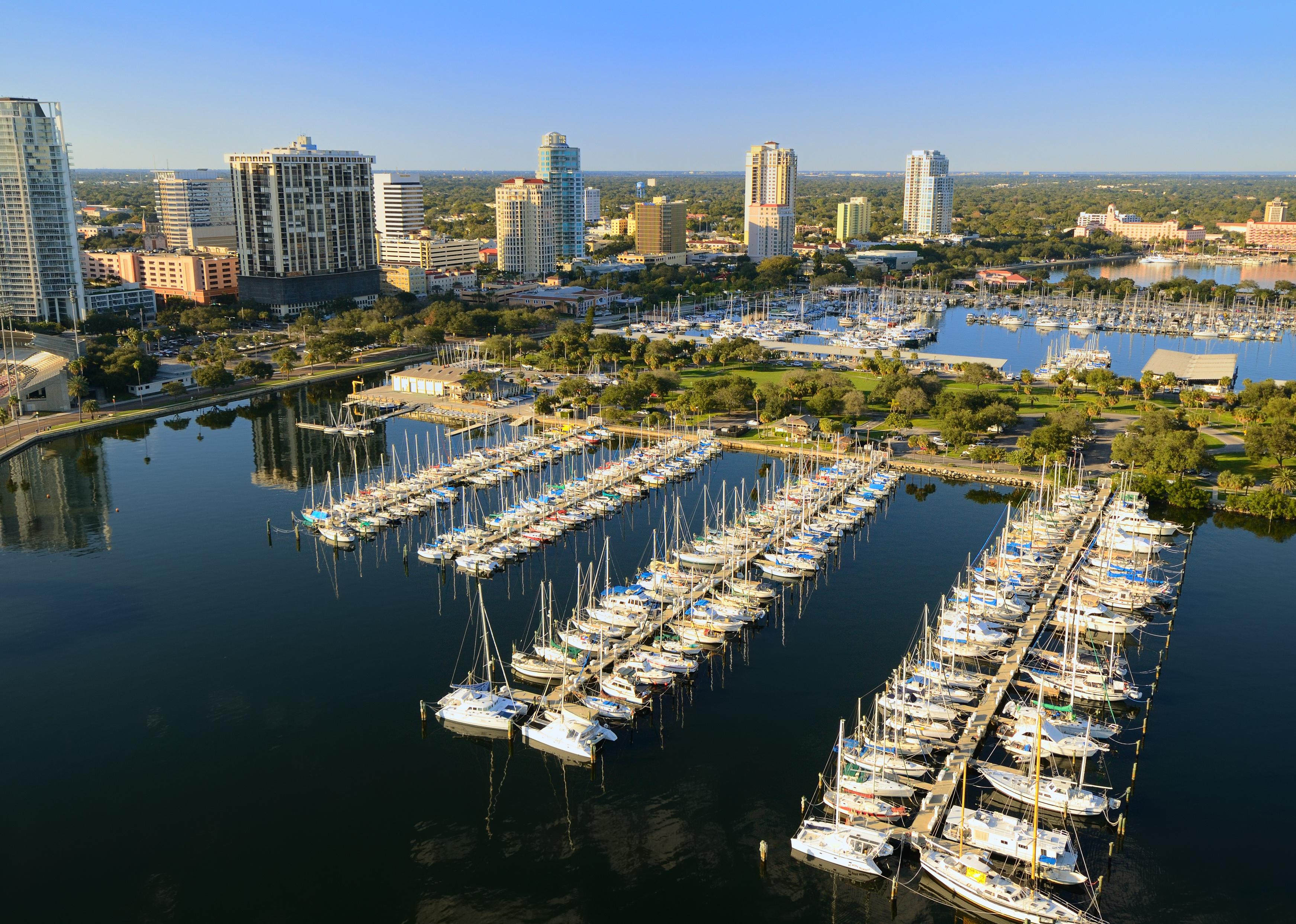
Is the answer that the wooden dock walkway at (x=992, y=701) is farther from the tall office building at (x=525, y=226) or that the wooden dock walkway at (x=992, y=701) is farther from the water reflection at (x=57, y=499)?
the tall office building at (x=525, y=226)

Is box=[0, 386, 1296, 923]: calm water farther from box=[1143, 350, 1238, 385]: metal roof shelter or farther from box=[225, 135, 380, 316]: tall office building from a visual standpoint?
box=[225, 135, 380, 316]: tall office building

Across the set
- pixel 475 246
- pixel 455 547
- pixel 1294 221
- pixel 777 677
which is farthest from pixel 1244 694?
pixel 1294 221

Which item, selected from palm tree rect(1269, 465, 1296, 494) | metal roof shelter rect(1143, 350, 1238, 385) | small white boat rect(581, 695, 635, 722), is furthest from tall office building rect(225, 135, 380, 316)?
palm tree rect(1269, 465, 1296, 494)

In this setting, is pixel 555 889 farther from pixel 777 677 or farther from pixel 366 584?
pixel 366 584

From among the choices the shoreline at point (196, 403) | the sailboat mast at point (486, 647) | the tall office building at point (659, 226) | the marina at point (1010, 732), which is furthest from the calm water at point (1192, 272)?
the sailboat mast at point (486, 647)

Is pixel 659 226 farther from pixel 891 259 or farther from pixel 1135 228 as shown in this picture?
pixel 1135 228

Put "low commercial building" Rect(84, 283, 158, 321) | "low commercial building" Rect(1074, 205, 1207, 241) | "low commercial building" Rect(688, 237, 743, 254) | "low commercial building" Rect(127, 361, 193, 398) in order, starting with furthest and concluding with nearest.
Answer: "low commercial building" Rect(1074, 205, 1207, 241) < "low commercial building" Rect(688, 237, 743, 254) < "low commercial building" Rect(84, 283, 158, 321) < "low commercial building" Rect(127, 361, 193, 398)
